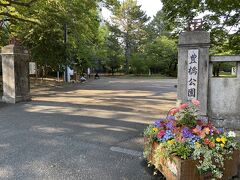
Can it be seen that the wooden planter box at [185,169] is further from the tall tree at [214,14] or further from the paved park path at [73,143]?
the tall tree at [214,14]

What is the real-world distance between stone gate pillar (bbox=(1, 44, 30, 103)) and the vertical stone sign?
6.85 m

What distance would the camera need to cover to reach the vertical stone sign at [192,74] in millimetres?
5367

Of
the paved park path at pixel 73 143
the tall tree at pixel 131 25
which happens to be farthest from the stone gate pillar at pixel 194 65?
the tall tree at pixel 131 25

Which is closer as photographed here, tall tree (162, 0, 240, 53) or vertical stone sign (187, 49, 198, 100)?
vertical stone sign (187, 49, 198, 100)

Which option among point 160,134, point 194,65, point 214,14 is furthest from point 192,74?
point 214,14

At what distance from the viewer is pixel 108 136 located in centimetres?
534

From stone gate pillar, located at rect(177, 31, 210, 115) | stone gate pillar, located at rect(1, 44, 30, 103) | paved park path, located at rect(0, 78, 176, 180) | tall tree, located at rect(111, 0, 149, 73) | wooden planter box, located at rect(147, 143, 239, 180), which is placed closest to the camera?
wooden planter box, located at rect(147, 143, 239, 180)

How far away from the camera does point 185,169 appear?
9.59ft

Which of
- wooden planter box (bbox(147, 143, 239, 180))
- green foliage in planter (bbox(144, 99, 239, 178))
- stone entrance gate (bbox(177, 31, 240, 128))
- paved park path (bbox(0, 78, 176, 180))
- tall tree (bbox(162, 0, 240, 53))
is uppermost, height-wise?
tall tree (bbox(162, 0, 240, 53))

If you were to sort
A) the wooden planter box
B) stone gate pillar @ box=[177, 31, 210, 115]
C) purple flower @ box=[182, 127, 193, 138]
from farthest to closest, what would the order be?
stone gate pillar @ box=[177, 31, 210, 115], purple flower @ box=[182, 127, 193, 138], the wooden planter box

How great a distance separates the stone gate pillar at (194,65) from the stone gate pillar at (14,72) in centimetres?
670

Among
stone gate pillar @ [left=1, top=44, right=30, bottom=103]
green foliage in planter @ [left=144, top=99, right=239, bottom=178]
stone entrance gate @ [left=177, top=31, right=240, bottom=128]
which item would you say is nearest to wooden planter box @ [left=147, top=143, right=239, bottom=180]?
green foliage in planter @ [left=144, top=99, right=239, bottom=178]

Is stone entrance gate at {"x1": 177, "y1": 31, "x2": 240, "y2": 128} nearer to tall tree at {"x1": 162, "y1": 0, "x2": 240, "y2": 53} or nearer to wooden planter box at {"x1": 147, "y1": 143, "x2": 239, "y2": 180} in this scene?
wooden planter box at {"x1": 147, "y1": 143, "x2": 239, "y2": 180}

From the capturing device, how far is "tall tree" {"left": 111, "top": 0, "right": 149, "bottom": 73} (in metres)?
43.2
